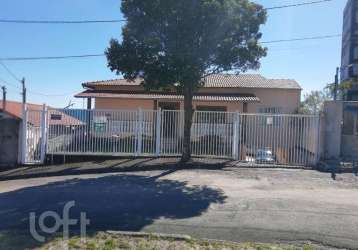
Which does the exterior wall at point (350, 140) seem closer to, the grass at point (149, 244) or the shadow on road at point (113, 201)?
the shadow on road at point (113, 201)

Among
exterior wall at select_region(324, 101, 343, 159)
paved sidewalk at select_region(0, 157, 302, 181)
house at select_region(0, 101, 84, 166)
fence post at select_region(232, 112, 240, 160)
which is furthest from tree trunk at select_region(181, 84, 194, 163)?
exterior wall at select_region(324, 101, 343, 159)

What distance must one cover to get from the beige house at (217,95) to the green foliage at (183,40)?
26.9ft

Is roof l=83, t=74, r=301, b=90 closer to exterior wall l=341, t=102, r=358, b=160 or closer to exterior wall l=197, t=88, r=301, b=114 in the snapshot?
exterior wall l=197, t=88, r=301, b=114

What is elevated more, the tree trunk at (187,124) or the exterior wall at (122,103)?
the exterior wall at (122,103)

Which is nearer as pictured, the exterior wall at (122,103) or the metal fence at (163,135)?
the metal fence at (163,135)

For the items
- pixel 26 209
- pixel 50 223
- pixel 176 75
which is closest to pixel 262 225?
pixel 50 223

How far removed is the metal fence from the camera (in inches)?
501

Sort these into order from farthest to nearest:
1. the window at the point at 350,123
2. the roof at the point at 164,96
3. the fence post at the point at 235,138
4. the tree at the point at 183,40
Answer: the roof at the point at 164,96
the window at the point at 350,123
the fence post at the point at 235,138
the tree at the point at 183,40

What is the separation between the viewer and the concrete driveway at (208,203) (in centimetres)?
554

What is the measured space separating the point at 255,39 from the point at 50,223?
8.91 meters

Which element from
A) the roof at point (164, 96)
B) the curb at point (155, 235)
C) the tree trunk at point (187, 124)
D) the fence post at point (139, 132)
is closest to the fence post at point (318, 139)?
the tree trunk at point (187, 124)

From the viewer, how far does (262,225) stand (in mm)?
5723

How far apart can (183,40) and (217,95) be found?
37.1 ft

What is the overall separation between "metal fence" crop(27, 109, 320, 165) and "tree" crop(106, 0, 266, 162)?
1843mm
